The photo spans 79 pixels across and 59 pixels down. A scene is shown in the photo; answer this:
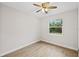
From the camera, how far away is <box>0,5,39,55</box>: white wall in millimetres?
1924

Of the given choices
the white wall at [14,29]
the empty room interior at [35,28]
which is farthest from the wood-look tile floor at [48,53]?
the white wall at [14,29]

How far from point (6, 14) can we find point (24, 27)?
765 mm

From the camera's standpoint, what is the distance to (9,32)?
2.08 metres

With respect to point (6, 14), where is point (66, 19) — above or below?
below

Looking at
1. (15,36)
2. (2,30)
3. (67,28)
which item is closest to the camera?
(67,28)

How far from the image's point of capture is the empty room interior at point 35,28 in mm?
1580

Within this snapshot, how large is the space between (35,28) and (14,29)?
32.7 inches

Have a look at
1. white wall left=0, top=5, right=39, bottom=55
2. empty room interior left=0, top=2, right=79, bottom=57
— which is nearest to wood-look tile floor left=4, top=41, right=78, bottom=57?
empty room interior left=0, top=2, right=79, bottom=57

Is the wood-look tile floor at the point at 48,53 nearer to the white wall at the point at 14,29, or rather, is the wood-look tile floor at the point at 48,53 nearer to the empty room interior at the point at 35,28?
the empty room interior at the point at 35,28

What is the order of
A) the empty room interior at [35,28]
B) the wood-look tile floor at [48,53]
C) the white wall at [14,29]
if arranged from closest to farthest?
the empty room interior at [35,28] → the wood-look tile floor at [48,53] → the white wall at [14,29]

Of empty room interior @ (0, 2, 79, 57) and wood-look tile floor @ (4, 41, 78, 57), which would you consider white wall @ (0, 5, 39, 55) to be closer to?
empty room interior @ (0, 2, 79, 57)

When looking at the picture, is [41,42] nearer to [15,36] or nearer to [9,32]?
[15,36]

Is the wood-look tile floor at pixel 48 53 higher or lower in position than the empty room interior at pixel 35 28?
lower

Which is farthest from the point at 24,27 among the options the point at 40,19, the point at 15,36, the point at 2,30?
the point at 2,30
